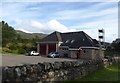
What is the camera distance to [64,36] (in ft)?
213

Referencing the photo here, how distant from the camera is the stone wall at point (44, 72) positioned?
30.1 ft

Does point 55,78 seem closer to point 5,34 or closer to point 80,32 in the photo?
point 80,32

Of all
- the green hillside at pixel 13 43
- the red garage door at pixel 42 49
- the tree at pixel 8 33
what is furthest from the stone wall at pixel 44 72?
the tree at pixel 8 33

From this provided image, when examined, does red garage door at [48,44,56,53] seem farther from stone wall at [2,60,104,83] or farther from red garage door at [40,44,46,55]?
stone wall at [2,60,104,83]

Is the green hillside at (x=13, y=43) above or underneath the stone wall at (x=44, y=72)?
above

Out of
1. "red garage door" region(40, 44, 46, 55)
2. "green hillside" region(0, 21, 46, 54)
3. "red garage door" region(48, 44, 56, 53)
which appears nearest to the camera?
"red garage door" region(48, 44, 56, 53)

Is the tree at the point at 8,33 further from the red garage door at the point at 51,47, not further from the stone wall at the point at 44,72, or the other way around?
the stone wall at the point at 44,72

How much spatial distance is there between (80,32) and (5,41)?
20.3m

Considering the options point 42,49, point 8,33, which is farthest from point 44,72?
point 8,33

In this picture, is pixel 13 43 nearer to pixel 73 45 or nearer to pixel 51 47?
pixel 51 47

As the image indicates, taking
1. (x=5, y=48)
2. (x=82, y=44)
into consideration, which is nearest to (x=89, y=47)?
(x=82, y=44)

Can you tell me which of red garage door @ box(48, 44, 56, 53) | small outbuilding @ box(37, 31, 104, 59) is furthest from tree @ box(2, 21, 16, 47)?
red garage door @ box(48, 44, 56, 53)

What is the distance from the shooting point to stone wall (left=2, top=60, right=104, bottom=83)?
918 centimetres

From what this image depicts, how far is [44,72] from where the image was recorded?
1126 centimetres
